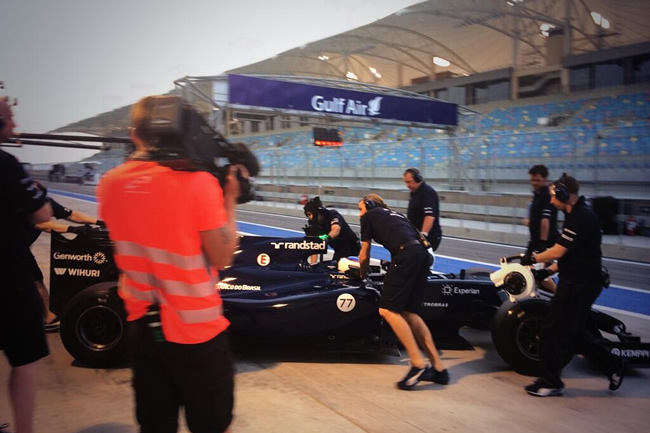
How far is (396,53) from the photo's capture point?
3462 centimetres

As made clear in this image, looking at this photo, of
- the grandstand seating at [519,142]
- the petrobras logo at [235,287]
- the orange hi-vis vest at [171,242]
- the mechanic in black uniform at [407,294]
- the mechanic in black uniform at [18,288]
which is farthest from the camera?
the grandstand seating at [519,142]

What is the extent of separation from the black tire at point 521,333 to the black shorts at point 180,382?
3.24 metres

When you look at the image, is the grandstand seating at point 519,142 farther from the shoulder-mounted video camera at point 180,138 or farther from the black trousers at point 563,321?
the shoulder-mounted video camera at point 180,138

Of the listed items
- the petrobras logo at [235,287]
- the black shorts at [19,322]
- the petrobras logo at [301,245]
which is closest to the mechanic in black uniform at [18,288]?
the black shorts at [19,322]

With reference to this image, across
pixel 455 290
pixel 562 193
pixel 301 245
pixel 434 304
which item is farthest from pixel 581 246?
pixel 301 245

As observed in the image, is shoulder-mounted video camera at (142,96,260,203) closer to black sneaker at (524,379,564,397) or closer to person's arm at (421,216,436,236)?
black sneaker at (524,379,564,397)

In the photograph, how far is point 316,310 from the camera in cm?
488

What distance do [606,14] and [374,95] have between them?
1386 centimetres

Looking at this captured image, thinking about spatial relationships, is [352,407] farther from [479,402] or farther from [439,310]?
[439,310]

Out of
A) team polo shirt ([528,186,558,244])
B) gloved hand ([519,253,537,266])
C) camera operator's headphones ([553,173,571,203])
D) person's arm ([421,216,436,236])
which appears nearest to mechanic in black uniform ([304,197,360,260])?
person's arm ([421,216,436,236])

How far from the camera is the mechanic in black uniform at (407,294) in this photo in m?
4.50

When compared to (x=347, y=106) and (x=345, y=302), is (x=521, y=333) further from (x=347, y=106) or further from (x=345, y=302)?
(x=347, y=106)

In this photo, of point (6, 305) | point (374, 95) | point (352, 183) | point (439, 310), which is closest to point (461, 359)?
point (439, 310)

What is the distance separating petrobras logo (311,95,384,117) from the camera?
59.3 feet
